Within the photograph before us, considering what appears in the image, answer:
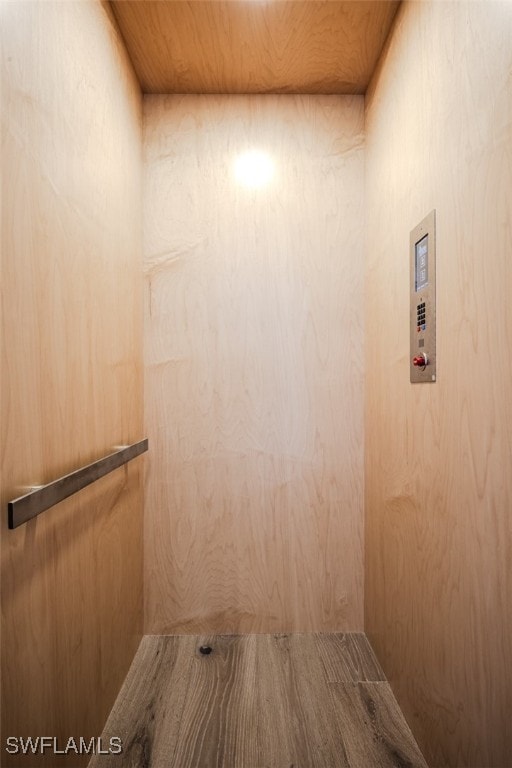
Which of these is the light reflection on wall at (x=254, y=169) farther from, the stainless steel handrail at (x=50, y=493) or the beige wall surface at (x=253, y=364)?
the stainless steel handrail at (x=50, y=493)

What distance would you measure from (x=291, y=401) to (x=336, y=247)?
0.73 metres

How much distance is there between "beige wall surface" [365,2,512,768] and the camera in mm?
859

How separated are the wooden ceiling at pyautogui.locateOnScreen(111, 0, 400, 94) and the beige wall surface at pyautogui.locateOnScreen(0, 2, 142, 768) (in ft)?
0.48

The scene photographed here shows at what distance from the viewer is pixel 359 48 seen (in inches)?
63.8

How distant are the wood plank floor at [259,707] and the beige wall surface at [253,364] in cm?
13

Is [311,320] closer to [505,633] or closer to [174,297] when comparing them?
[174,297]


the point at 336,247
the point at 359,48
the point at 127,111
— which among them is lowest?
the point at 336,247

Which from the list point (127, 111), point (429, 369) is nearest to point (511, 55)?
point (429, 369)

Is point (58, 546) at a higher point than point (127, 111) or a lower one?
lower

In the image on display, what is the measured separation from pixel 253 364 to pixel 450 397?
954 mm

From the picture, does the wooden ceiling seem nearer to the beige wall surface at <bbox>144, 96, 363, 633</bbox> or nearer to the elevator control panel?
the beige wall surface at <bbox>144, 96, 363, 633</bbox>

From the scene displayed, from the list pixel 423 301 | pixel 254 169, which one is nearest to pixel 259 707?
pixel 423 301

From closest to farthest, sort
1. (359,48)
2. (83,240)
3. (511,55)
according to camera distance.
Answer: (511,55) < (83,240) < (359,48)

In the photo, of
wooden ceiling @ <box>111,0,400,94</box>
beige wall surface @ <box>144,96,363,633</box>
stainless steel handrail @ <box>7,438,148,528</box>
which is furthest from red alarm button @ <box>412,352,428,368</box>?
wooden ceiling @ <box>111,0,400,94</box>
